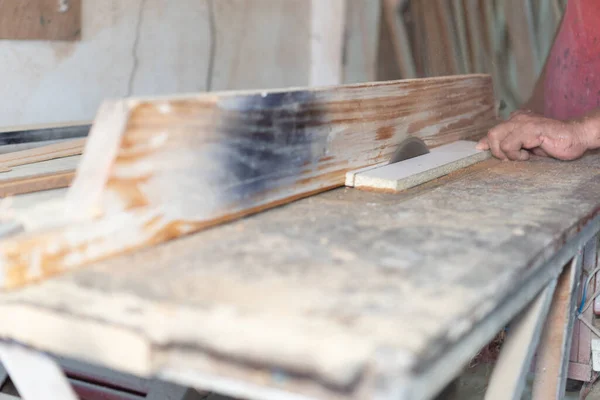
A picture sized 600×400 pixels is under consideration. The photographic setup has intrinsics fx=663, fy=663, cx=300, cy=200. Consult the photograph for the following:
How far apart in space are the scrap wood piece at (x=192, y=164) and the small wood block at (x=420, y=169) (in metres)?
0.06

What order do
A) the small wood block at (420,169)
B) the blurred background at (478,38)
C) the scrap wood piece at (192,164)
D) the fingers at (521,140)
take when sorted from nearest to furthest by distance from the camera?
1. the scrap wood piece at (192,164)
2. the small wood block at (420,169)
3. the fingers at (521,140)
4. the blurred background at (478,38)

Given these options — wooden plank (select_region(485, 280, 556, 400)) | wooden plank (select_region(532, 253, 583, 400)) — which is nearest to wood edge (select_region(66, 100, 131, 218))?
wooden plank (select_region(485, 280, 556, 400))

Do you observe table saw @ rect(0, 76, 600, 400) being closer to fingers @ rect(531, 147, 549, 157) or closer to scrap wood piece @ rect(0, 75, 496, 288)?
scrap wood piece @ rect(0, 75, 496, 288)

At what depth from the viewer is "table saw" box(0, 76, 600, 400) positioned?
0.63 metres

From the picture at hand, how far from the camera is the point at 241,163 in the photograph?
1098mm

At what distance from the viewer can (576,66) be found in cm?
266

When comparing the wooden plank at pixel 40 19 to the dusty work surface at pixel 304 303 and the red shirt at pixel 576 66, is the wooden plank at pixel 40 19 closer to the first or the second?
the dusty work surface at pixel 304 303

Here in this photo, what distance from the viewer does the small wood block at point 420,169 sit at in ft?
4.52

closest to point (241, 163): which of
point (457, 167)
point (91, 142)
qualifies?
point (91, 142)

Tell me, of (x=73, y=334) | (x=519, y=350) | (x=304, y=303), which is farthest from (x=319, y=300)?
(x=519, y=350)

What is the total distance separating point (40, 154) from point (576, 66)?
6.72 ft

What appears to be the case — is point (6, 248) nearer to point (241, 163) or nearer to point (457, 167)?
point (241, 163)

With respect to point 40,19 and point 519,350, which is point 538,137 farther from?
point 40,19

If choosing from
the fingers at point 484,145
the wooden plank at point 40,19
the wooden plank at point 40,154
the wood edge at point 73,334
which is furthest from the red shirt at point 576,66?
the wood edge at point 73,334
